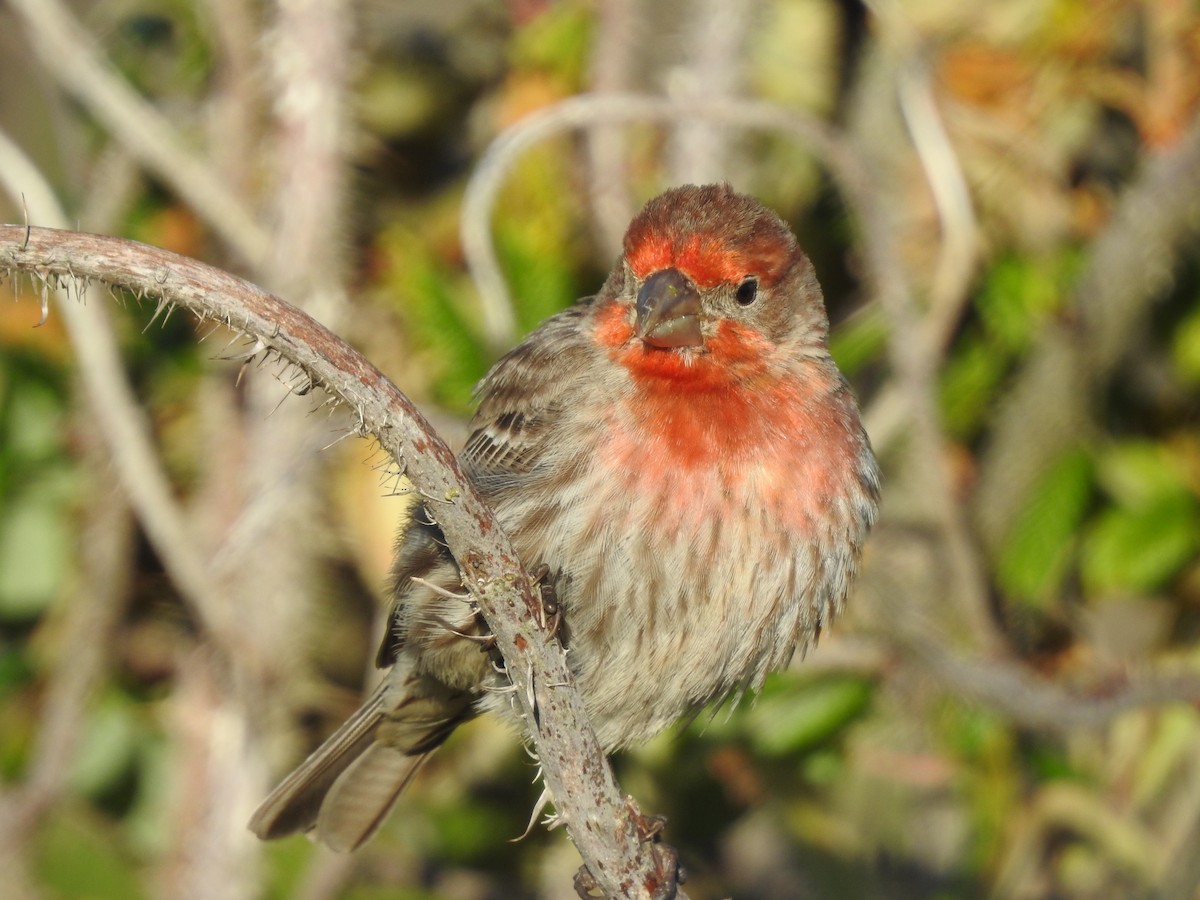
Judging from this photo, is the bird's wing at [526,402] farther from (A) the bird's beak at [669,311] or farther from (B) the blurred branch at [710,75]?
(B) the blurred branch at [710,75]

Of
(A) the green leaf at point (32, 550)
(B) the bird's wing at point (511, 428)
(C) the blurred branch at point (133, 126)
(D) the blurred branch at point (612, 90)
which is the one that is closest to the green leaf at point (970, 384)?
(D) the blurred branch at point (612, 90)

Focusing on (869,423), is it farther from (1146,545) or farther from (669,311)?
(669,311)

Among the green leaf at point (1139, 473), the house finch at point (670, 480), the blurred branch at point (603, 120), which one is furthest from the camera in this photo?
the green leaf at point (1139, 473)

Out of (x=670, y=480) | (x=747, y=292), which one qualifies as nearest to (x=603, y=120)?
(x=747, y=292)

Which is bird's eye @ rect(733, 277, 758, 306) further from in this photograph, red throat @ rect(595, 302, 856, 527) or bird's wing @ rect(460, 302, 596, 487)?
bird's wing @ rect(460, 302, 596, 487)

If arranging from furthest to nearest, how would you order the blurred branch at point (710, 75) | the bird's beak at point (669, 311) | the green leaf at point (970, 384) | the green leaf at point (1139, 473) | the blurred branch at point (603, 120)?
Result: the green leaf at point (970, 384)
the green leaf at point (1139, 473)
the blurred branch at point (710, 75)
the blurred branch at point (603, 120)
the bird's beak at point (669, 311)

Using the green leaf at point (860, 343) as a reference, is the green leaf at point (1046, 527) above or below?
below
